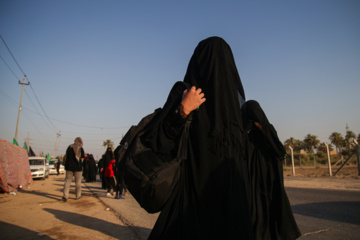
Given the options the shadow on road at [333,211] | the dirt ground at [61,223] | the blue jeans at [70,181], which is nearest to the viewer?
the dirt ground at [61,223]

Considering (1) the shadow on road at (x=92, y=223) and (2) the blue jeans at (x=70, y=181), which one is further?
(2) the blue jeans at (x=70, y=181)

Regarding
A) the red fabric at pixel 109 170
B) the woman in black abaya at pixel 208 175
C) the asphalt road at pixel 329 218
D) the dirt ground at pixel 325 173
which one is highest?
the woman in black abaya at pixel 208 175

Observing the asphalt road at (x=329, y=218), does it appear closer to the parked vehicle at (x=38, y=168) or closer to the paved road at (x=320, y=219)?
the paved road at (x=320, y=219)

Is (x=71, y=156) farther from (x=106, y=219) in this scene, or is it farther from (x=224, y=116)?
(x=224, y=116)

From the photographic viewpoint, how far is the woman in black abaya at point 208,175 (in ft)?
4.62

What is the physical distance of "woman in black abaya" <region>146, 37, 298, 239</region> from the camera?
1.41 metres

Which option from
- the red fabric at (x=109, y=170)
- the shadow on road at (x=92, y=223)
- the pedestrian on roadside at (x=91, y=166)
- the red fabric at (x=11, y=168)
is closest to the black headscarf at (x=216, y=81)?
the shadow on road at (x=92, y=223)

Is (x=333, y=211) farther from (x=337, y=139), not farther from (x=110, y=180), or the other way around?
(x=337, y=139)

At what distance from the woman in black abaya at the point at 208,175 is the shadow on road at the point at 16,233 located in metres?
3.48

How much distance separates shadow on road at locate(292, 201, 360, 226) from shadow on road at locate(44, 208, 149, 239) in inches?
147

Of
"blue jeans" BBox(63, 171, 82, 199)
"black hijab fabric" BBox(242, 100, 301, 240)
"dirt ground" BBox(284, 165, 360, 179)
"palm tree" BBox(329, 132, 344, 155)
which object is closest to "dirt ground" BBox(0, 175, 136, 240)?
"blue jeans" BBox(63, 171, 82, 199)

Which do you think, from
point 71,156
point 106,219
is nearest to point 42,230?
point 106,219

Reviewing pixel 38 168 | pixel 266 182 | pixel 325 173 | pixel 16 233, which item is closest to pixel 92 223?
pixel 16 233

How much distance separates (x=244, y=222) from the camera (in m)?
1.39
